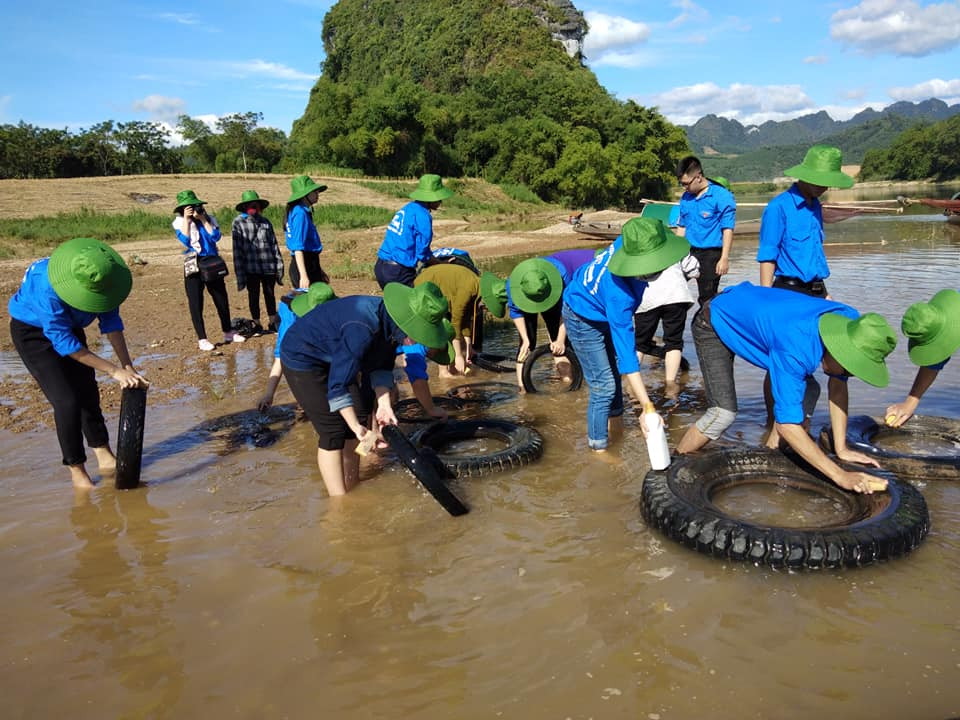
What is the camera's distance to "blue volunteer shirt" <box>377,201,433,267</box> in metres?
6.95

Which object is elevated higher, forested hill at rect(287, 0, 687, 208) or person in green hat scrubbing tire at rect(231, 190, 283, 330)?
forested hill at rect(287, 0, 687, 208)

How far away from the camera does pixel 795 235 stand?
5262 mm

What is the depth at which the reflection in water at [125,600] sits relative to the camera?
3.02 metres

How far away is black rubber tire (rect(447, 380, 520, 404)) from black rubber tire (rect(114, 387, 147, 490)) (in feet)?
9.74

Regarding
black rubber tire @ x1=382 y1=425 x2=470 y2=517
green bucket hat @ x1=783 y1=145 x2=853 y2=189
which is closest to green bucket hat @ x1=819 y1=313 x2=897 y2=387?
green bucket hat @ x1=783 y1=145 x2=853 y2=189

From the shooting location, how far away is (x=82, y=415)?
514 cm

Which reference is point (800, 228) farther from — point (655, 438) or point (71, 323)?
point (71, 323)

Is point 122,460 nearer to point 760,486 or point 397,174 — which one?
point 760,486

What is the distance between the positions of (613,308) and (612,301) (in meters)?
0.05

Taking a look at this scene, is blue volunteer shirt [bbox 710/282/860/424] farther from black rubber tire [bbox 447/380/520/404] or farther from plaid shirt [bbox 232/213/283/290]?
plaid shirt [bbox 232/213/283/290]

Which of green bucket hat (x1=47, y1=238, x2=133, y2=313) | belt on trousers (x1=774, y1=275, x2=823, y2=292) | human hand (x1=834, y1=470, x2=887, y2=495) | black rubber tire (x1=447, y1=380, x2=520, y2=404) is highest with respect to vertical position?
green bucket hat (x1=47, y1=238, x2=133, y2=313)

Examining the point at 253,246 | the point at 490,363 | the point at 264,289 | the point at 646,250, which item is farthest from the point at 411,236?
the point at 264,289

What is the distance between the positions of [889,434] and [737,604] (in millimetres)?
2986

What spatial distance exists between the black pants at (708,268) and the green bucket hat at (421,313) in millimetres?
3666
